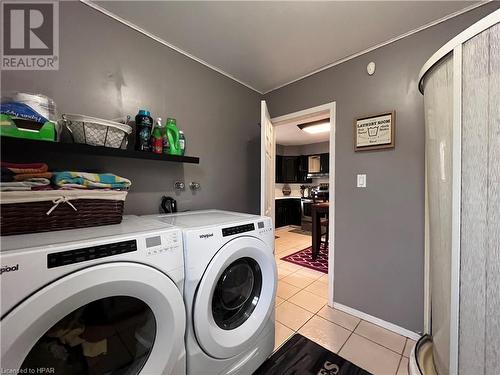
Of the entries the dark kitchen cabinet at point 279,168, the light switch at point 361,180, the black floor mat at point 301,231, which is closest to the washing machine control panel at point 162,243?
the light switch at point 361,180

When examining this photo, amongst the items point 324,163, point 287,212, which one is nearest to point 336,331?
point 287,212

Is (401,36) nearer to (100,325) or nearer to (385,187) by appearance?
(385,187)

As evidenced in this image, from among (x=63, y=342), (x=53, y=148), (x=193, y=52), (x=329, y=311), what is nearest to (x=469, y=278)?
(x=329, y=311)

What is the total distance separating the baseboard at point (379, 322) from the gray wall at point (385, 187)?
34mm

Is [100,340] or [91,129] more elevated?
[91,129]

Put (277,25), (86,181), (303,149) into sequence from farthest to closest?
(303,149) → (277,25) → (86,181)

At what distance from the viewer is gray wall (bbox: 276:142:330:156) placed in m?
5.13

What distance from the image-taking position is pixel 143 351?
31.5 inches

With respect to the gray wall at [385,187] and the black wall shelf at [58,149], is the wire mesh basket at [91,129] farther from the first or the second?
the gray wall at [385,187]

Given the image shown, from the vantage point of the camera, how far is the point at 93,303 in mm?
694

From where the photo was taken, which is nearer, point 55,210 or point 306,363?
point 55,210

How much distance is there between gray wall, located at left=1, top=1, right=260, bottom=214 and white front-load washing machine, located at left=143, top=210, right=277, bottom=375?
63 cm

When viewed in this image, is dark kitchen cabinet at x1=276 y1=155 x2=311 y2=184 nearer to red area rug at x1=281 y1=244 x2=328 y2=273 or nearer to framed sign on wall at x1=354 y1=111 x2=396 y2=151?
red area rug at x1=281 y1=244 x2=328 y2=273

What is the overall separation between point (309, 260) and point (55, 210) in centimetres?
297
